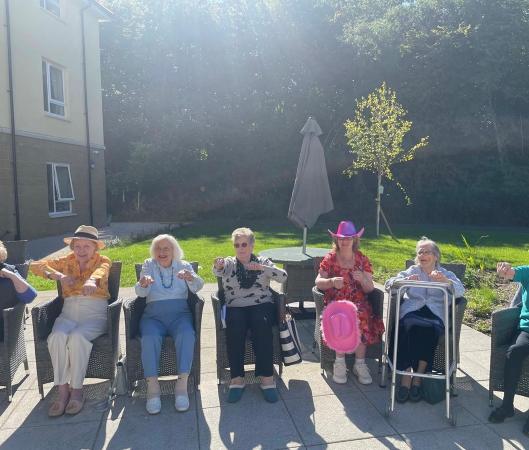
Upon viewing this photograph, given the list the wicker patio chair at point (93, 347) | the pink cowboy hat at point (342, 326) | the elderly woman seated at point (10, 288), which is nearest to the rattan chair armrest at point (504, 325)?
the pink cowboy hat at point (342, 326)

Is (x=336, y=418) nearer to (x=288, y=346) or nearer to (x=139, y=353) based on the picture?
(x=288, y=346)

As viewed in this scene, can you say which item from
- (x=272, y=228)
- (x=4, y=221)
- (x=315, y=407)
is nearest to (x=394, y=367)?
(x=315, y=407)

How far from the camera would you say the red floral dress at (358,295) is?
3.76 m

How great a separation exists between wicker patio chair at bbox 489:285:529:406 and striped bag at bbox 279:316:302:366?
1.44 m

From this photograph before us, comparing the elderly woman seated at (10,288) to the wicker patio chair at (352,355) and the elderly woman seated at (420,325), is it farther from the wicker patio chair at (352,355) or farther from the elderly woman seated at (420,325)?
the elderly woman seated at (420,325)

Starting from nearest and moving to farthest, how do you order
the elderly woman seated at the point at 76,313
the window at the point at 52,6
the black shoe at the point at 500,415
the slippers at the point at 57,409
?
the black shoe at the point at 500,415
the slippers at the point at 57,409
the elderly woman seated at the point at 76,313
the window at the point at 52,6

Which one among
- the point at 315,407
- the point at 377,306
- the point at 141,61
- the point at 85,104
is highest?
the point at 141,61

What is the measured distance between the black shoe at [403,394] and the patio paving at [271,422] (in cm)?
6

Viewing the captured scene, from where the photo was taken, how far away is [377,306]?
A: 3.85 metres

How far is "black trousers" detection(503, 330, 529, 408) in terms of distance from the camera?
10.2 ft

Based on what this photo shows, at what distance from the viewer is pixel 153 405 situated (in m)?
3.27

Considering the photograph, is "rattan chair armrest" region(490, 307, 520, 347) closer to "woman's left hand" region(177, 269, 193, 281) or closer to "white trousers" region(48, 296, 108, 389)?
"woman's left hand" region(177, 269, 193, 281)

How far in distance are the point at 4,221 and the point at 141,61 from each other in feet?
39.8

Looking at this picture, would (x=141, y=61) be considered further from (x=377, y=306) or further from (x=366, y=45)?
(x=377, y=306)
